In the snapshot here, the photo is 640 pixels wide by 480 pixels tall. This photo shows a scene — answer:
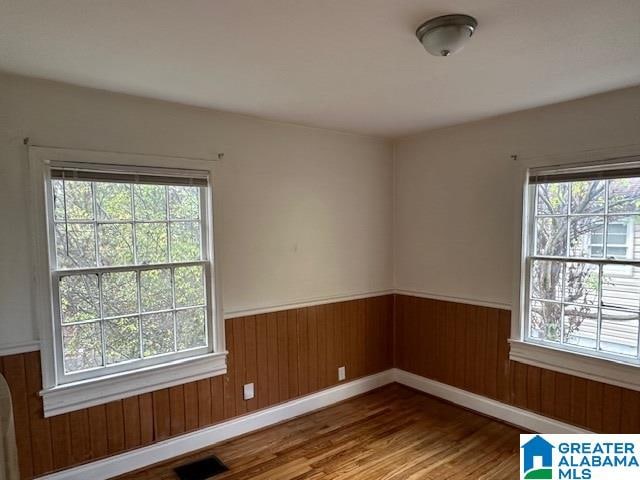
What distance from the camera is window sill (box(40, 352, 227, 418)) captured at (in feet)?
7.57

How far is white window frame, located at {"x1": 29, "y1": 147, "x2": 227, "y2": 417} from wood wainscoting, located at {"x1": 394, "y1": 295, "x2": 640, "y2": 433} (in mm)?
1943

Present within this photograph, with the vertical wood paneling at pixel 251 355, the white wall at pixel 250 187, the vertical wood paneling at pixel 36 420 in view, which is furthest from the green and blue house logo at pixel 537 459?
the vertical wood paneling at pixel 36 420

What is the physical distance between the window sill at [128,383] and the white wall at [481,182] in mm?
2096

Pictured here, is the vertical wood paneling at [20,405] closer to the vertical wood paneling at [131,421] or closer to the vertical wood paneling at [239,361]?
the vertical wood paneling at [131,421]

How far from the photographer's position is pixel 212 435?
9.40 feet

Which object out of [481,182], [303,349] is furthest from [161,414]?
[481,182]

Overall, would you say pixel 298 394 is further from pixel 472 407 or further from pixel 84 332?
pixel 84 332

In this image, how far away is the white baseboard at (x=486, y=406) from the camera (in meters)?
2.86

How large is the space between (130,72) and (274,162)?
4.22 ft

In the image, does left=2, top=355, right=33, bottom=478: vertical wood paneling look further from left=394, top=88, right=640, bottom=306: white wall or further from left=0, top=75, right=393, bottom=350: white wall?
left=394, top=88, right=640, bottom=306: white wall

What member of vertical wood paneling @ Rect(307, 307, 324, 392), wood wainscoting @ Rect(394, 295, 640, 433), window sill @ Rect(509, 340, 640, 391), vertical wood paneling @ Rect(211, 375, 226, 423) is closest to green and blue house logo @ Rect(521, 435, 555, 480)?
wood wainscoting @ Rect(394, 295, 640, 433)

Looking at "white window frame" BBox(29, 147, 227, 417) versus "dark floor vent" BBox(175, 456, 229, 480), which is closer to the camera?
"white window frame" BBox(29, 147, 227, 417)

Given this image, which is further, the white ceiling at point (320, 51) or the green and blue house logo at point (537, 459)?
the green and blue house logo at point (537, 459)
